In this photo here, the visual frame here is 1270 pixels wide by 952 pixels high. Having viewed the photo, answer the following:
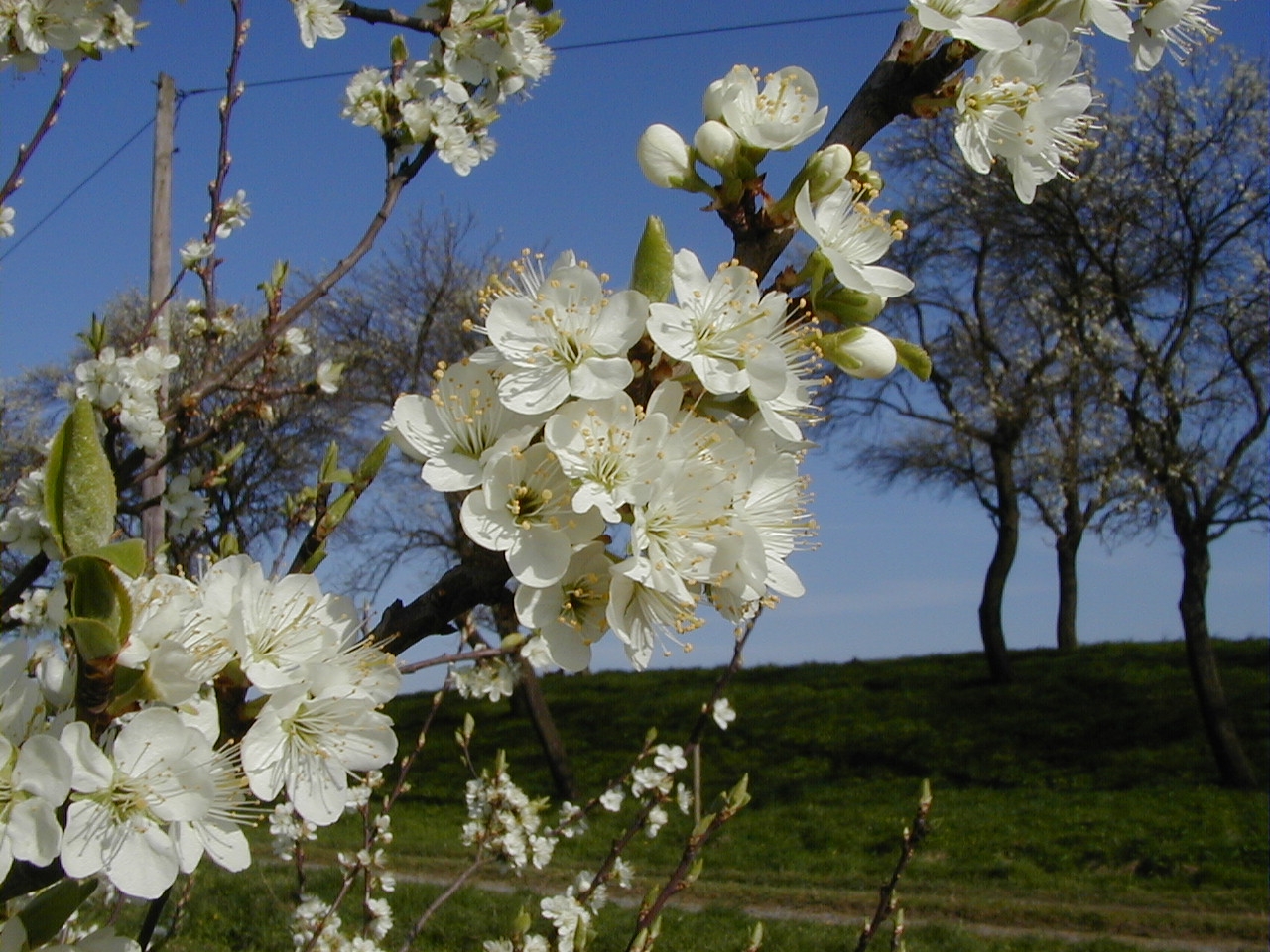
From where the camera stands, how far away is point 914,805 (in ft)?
32.6

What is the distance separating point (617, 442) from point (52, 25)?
2149mm

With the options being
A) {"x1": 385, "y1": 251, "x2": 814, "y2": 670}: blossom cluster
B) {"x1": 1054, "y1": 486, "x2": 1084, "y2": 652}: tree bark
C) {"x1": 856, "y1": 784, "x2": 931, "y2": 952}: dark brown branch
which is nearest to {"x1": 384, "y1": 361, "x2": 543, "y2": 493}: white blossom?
{"x1": 385, "y1": 251, "x2": 814, "y2": 670}: blossom cluster

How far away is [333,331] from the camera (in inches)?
652

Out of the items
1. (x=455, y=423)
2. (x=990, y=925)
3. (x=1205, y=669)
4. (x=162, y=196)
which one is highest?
(x=162, y=196)

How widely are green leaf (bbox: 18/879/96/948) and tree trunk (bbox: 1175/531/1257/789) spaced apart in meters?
11.7

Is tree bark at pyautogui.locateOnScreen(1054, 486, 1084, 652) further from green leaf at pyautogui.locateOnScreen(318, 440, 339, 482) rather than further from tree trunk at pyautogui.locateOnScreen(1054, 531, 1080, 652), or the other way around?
green leaf at pyautogui.locateOnScreen(318, 440, 339, 482)

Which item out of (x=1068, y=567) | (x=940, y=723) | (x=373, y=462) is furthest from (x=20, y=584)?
(x=1068, y=567)

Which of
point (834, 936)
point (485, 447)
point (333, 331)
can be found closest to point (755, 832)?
point (834, 936)

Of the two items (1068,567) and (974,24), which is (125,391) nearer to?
(974,24)

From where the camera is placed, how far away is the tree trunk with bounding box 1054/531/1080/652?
19.2m

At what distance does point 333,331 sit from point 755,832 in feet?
34.6

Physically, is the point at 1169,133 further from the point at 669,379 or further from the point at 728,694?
the point at 669,379

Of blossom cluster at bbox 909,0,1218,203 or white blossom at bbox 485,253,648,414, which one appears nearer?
white blossom at bbox 485,253,648,414

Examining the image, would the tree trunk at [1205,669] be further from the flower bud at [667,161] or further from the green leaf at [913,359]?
the flower bud at [667,161]
